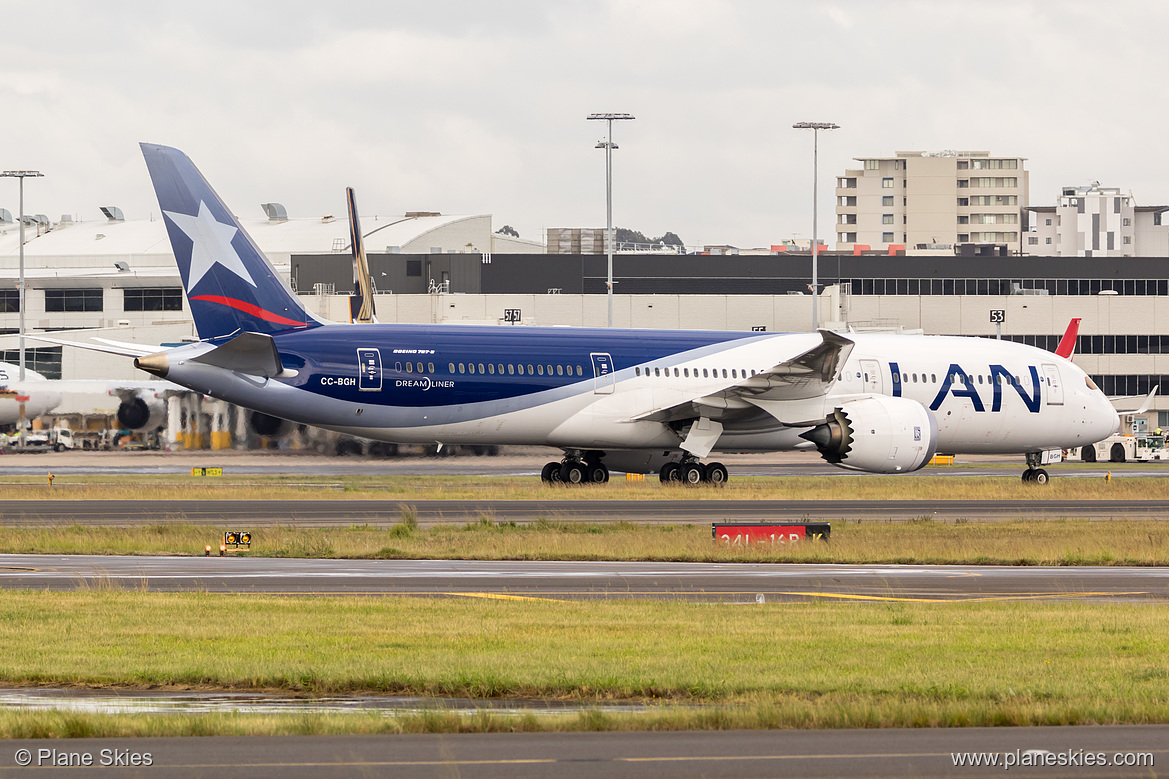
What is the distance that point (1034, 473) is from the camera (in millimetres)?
45938

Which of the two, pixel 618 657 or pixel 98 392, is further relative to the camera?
pixel 98 392

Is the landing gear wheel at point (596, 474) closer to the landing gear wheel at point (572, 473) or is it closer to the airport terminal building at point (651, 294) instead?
the landing gear wheel at point (572, 473)

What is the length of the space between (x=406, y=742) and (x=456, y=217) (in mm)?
97838

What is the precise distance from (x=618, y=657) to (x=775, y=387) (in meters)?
26.3

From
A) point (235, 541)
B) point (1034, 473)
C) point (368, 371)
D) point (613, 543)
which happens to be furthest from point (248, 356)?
point (1034, 473)

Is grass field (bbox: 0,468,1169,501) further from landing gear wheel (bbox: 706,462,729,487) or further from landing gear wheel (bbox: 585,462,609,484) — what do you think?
landing gear wheel (bbox: 706,462,729,487)

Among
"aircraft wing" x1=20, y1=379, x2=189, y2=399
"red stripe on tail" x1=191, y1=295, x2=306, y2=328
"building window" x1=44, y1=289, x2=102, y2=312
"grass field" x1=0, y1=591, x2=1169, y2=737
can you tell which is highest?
"building window" x1=44, y1=289, x2=102, y2=312

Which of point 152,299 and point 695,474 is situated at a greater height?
point 152,299

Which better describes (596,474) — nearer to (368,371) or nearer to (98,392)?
(368,371)

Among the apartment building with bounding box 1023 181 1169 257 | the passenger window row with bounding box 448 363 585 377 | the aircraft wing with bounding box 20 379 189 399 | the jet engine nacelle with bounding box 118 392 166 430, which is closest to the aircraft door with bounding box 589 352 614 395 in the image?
the passenger window row with bounding box 448 363 585 377

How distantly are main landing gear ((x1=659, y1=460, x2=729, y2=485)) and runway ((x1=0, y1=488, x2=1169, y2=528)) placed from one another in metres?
3.59

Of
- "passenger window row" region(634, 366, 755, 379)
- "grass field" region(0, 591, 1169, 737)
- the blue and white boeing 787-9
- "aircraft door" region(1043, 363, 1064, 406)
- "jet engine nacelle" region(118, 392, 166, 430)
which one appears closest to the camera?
"grass field" region(0, 591, 1169, 737)

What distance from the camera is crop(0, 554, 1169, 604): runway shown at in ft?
67.4

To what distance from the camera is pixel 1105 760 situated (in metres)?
10.1
